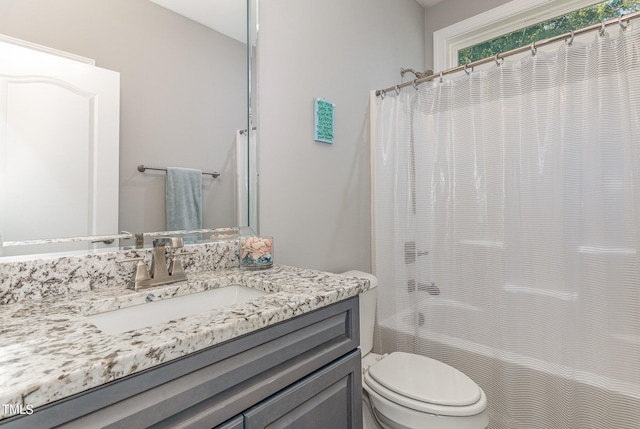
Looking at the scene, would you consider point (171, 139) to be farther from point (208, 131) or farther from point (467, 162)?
point (467, 162)

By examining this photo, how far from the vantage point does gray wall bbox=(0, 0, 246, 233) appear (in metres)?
0.92

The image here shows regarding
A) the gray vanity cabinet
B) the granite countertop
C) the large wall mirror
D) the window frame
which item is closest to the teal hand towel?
the large wall mirror

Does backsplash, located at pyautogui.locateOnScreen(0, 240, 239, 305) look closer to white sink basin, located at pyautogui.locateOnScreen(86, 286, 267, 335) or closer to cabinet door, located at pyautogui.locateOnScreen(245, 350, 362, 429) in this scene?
white sink basin, located at pyautogui.locateOnScreen(86, 286, 267, 335)

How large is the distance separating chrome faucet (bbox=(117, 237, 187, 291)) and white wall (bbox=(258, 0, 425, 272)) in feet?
1.37

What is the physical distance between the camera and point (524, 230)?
1.47 m

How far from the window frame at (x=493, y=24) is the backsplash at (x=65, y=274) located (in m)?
2.35

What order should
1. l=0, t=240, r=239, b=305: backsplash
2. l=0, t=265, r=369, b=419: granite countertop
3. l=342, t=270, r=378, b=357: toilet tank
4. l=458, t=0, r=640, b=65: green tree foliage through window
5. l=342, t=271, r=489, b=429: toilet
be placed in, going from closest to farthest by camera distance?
1. l=0, t=265, r=369, b=419: granite countertop
2. l=0, t=240, r=239, b=305: backsplash
3. l=342, t=271, r=489, b=429: toilet
4. l=342, t=270, r=378, b=357: toilet tank
5. l=458, t=0, r=640, b=65: green tree foliage through window

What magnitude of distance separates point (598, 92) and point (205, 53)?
5.15 feet

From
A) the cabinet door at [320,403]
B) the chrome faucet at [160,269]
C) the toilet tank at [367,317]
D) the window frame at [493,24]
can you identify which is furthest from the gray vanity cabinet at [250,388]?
the window frame at [493,24]

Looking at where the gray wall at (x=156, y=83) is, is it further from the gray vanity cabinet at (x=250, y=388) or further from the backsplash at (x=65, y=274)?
the gray vanity cabinet at (x=250, y=388)

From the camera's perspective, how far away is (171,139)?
3.69ft

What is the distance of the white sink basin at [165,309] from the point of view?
81 centimetres

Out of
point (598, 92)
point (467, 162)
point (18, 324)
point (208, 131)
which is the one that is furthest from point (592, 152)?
point (18, 324)

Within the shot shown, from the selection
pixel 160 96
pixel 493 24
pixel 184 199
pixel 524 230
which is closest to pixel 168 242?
pixel 184 199
